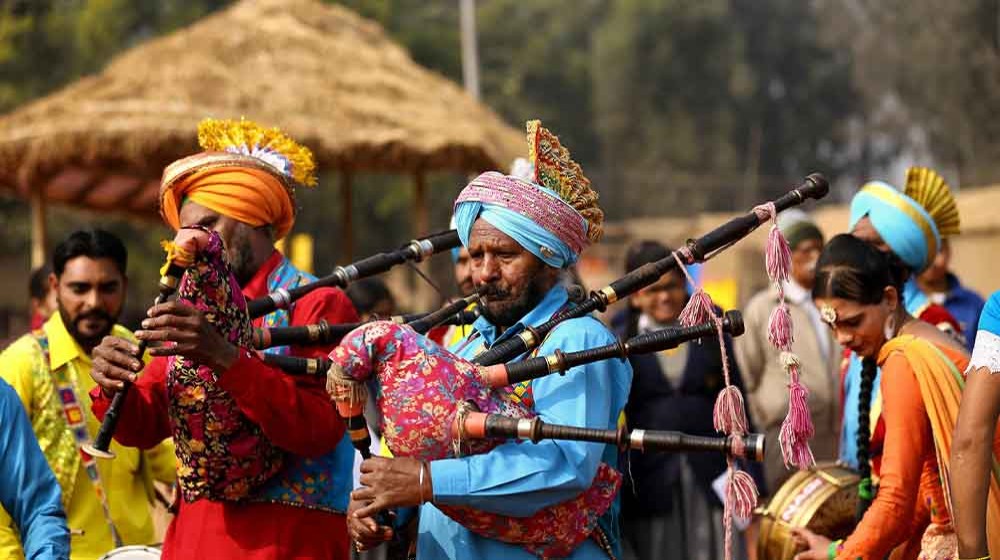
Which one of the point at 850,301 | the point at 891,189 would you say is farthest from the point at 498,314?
the point at 891,189

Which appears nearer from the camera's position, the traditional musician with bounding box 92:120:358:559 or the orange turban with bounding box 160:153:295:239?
the traditional musician with bounding box 92:120:358:559

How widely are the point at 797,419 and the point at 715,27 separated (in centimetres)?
4804

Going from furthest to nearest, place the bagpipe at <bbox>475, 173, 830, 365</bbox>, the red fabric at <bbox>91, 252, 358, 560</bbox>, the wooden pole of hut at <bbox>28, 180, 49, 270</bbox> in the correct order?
the wooden pole of hut at <bbox>28, 180, 49, 270</bbox>
the red fabric at <bbox>91, 252, 358, 560</bbox>
the bagpipe at <bbox>475, 173, 830, 365</bbox>

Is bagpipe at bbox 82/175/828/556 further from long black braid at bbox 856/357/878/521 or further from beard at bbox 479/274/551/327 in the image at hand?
long black braid at bbox 856/357/878/521

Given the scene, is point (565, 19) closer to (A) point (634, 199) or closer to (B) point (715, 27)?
(B) point (715, 27)

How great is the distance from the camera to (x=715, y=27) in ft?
165

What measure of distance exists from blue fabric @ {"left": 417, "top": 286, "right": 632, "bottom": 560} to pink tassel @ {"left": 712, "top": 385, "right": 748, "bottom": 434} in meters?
0.30

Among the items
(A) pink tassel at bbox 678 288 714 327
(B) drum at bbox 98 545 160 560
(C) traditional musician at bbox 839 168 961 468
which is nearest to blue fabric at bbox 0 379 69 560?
(B) drum at bbox 98 545 160 560

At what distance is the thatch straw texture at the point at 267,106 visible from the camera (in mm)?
13555

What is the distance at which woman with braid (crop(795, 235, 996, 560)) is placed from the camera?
450 cm

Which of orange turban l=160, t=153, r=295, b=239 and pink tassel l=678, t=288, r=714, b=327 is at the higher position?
orange turban l=160, t=153, r=295, b=239

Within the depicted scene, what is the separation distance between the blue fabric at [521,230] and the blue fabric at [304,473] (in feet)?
3.20

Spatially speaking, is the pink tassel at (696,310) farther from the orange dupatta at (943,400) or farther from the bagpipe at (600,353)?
the orange dupatta at (943,400)

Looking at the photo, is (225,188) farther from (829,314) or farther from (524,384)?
(829,314)
